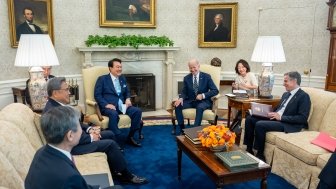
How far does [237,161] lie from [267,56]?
2329 mm

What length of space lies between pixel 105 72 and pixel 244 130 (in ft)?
7.76

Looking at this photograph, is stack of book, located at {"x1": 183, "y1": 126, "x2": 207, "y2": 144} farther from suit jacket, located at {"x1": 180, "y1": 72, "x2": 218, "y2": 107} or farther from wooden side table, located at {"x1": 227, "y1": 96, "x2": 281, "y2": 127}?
suit jacket, located at {"x1": 180, "y1": 72, "x2": 218, "y2": 107}

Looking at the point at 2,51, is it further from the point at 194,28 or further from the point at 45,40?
the point at 194,28

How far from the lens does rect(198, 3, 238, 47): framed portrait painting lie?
6.43 meters

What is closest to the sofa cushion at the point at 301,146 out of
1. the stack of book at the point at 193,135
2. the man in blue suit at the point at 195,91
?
the stack of book at the point at 193,135

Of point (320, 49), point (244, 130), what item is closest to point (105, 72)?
point (244, 130)

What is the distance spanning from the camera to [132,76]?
6293mm

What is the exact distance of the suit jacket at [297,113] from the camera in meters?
3.54

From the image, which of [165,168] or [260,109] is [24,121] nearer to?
[165,168]

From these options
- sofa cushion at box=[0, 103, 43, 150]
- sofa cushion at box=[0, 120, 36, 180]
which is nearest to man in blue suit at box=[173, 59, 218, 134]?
sofa cushion at box=[0, 103, 43, 150]

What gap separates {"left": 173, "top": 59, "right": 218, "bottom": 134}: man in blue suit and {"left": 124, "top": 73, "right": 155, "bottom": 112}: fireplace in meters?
1.61

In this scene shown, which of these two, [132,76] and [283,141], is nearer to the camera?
[283,141]

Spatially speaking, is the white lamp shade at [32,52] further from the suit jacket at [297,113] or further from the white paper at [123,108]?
the suit jacket at [297,113]

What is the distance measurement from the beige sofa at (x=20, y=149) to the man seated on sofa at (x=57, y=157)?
341 mm
